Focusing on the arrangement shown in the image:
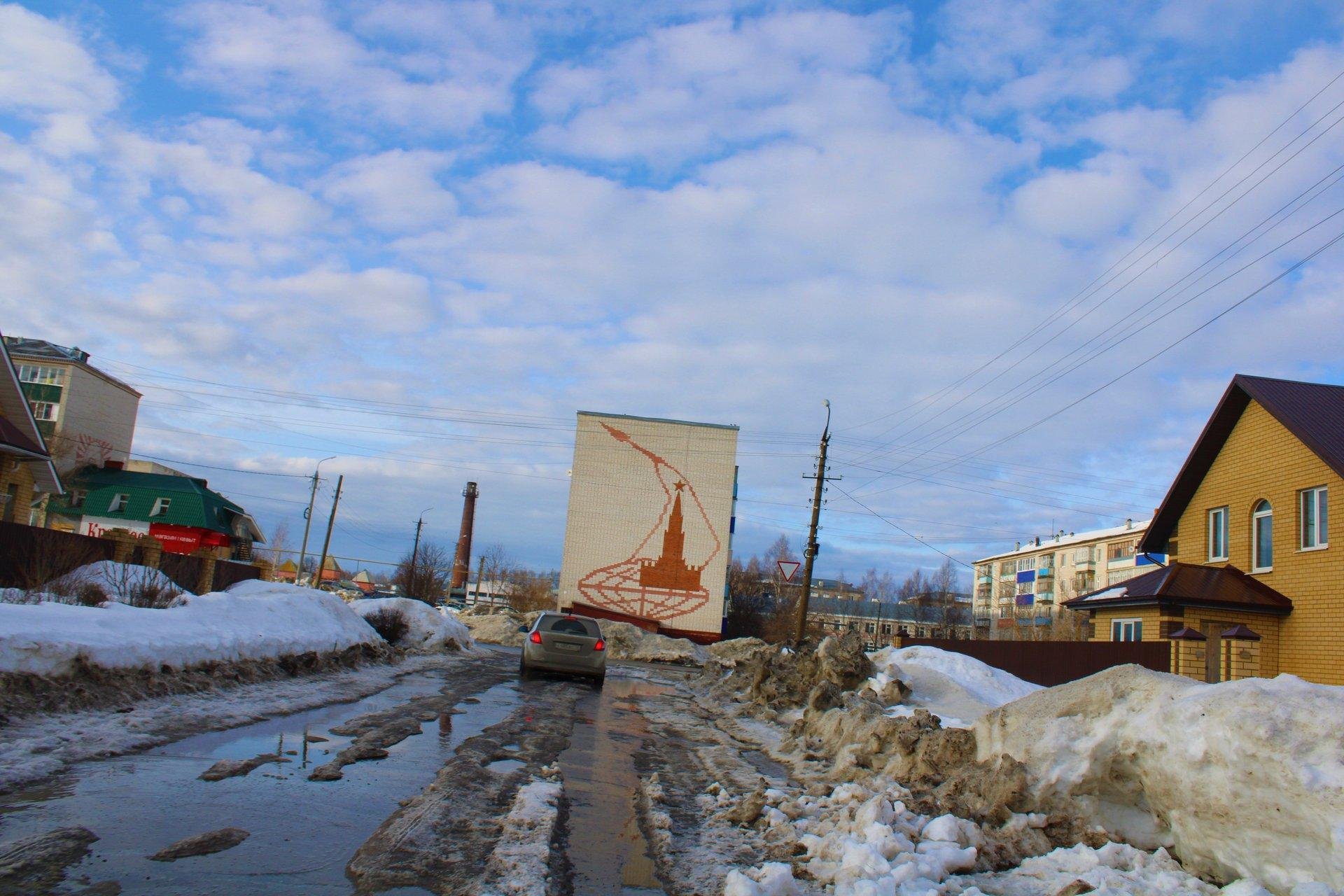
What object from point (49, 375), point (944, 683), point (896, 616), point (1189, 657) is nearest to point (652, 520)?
point (1189, 657)

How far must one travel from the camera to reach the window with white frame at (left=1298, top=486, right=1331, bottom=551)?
1797cm

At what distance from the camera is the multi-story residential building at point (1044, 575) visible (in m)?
83.0

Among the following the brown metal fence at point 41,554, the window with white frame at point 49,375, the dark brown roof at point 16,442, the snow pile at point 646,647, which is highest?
the window with white frame at point 49,375

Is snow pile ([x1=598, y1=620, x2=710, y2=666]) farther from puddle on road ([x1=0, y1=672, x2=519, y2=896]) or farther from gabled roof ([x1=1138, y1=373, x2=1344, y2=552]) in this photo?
puddle on road ([x1=0, y1=672, x2=519, y2=896])

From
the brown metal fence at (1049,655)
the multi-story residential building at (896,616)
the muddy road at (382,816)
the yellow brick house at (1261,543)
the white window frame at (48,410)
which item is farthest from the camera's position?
the multi-story residential building at (896,616)

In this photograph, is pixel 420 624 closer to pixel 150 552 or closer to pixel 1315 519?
pixel 150 552

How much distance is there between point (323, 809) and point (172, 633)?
6269 millimetres

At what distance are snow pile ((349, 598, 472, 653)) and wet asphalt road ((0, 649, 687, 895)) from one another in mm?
14478

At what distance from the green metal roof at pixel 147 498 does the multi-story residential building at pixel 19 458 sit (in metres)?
28.5

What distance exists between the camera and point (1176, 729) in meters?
5.78

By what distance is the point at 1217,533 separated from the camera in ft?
71.3

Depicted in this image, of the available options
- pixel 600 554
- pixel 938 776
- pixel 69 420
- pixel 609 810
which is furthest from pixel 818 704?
pixel 69 420

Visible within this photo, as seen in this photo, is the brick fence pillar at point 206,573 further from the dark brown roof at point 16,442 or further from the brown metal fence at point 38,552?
the dark brown roof at point 16,442

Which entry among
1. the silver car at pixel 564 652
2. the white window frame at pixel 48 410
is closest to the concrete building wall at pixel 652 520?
the silver car at pixel 564 652
